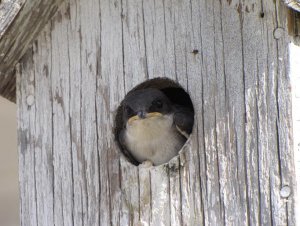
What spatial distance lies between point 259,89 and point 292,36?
0.22 m

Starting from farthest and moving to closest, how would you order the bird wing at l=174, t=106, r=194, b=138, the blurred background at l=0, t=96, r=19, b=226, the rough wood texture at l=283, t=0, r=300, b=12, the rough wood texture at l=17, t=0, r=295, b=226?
the blurred background at l=0, t=96, r=19, b=226 → the bird wing at l=174, t=106, r=194, b=138 → the rough wood texture at l=17, t=0, r=295, b=226 → the rough wood texture at l=283, t=0, r=300, b=12

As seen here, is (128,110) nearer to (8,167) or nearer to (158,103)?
(158,103)

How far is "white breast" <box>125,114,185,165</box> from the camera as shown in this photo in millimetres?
3992

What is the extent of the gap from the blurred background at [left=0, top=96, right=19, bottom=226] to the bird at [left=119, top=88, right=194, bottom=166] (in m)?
1.69

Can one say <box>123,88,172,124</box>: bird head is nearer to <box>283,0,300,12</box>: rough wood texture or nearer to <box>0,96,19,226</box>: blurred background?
<box>283,0,300,12</box>: rough wood texture

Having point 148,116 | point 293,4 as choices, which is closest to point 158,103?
point 148,116

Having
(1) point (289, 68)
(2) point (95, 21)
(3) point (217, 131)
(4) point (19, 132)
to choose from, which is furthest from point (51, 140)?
(1) point (289, 68)

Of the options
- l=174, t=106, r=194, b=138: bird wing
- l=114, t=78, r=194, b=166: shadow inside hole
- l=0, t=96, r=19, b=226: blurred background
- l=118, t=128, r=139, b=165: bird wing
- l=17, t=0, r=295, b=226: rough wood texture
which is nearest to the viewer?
l=17, t=0, r=295, b=226: rough wood texture

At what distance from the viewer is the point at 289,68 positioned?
326 cm

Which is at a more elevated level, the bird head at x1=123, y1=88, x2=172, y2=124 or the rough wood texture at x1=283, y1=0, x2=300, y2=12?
the rough wood texture at x1=283, y1=0, x2=300, y2=12

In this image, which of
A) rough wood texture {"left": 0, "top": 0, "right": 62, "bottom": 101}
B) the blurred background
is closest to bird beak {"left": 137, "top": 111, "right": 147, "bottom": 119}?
rough wood texture {"left": 0, "top": 0, "right": 62, "bottom": 101}

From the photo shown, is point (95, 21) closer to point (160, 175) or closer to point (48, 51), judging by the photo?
point (48, 51)

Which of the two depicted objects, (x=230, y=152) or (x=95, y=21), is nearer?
(x=230, y=152)

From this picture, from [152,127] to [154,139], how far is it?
78 mm
